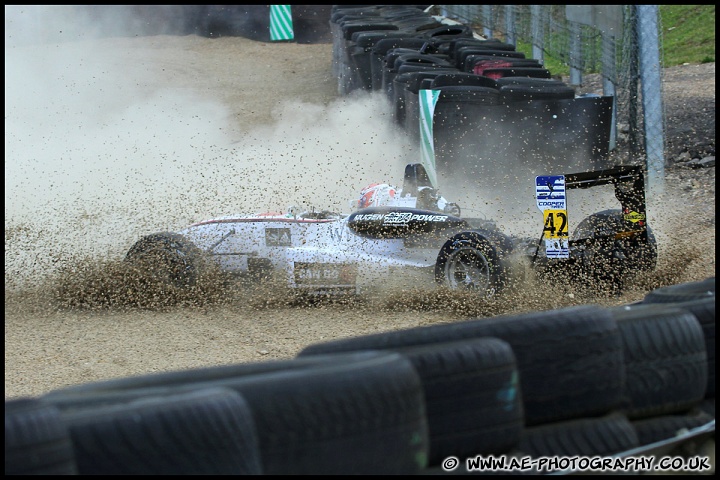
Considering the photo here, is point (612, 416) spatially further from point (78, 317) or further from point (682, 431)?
point (78, 317)

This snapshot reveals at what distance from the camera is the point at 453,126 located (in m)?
10.6

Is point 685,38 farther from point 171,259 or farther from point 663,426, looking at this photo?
point 663,426

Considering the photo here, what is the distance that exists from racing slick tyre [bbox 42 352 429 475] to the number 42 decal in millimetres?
4246

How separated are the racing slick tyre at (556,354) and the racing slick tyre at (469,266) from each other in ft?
12.3

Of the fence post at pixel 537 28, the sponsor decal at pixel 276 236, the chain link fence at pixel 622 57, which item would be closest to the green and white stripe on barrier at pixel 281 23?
the fence post at pixel 537 28

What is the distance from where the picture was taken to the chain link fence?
11.1 meters

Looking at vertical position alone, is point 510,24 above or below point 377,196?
above

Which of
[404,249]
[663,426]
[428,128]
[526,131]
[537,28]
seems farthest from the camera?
[537,28]

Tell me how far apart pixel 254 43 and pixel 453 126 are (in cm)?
1542

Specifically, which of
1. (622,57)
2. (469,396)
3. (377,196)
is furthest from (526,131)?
(469,396)

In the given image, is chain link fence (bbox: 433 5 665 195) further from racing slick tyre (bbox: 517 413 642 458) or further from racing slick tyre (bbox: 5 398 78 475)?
racing slick tyre (bbox: 5 398 78 475)

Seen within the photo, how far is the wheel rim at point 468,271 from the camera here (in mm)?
6836

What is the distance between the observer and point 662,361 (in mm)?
3148

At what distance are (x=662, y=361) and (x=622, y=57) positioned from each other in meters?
9.50
